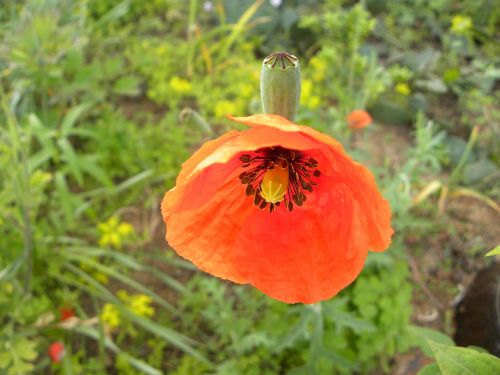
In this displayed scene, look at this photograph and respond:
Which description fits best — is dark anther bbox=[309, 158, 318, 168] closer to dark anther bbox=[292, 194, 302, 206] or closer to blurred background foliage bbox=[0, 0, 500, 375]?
dark anther bbox=[292, 194, 302, 206]

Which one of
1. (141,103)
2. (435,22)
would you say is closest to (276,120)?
(141,103)

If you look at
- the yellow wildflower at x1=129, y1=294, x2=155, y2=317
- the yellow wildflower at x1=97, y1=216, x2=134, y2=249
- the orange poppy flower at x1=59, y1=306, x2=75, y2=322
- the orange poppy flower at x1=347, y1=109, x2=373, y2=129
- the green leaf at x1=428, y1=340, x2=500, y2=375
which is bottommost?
the orange poppy flower at x1=59, y1=306, x2=75, y2=322

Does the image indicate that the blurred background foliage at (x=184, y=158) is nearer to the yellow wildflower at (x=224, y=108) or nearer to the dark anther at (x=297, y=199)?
the yellow wildflower at (x=224, y=108)

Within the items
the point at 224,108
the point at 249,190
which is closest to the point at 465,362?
the point at 249,190

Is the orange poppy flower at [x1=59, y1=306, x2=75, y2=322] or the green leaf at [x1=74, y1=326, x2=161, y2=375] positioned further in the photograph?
the orange poppy flower at [x1=59, y1=306, x2=75, y2=322]

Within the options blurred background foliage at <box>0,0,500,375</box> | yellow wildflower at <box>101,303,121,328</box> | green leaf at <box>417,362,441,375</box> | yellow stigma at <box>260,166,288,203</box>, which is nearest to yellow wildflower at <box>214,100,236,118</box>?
blurred background foliage at <box>0,0,500,375</box>

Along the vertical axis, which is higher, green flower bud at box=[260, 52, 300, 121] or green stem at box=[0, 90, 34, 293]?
green flower bud at box=[260, 52, 300, 121]

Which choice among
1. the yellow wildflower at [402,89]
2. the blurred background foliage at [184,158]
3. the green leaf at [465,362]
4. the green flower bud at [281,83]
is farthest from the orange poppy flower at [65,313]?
the yellow wildflower at [402,89]
